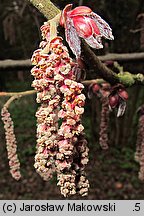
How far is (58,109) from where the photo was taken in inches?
22.9

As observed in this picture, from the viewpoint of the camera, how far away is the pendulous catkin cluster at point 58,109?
0.56 meters

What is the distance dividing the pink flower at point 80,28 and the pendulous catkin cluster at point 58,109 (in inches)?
1.4

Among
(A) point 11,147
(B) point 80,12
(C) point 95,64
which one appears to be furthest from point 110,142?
(B) point 80,12

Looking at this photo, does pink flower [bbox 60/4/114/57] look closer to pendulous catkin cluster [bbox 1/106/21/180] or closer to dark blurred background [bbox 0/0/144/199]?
pendulous catkin cluster [bbox 1/106/21/180]

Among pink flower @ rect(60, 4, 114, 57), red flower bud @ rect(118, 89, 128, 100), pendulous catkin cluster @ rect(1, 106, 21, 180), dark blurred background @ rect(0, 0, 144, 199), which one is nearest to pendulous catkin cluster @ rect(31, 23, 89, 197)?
pink flower @ rect(60, 4, 114, 57)

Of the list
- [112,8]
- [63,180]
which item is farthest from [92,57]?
[112,8]

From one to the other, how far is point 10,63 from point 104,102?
1.16ft

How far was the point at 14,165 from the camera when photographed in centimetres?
118

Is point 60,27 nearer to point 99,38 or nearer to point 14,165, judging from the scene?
point 99,38

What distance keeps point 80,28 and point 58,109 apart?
0.13 meters

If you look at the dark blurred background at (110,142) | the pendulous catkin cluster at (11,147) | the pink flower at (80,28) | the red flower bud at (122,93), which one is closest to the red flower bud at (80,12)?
the pink flower at (80,28)

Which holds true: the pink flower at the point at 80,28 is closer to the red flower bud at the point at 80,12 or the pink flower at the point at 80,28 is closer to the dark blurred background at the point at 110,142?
the red flower bud at the point at 80,12

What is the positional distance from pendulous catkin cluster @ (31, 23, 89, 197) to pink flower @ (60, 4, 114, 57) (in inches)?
1.4

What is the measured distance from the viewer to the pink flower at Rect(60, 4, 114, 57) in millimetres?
608
